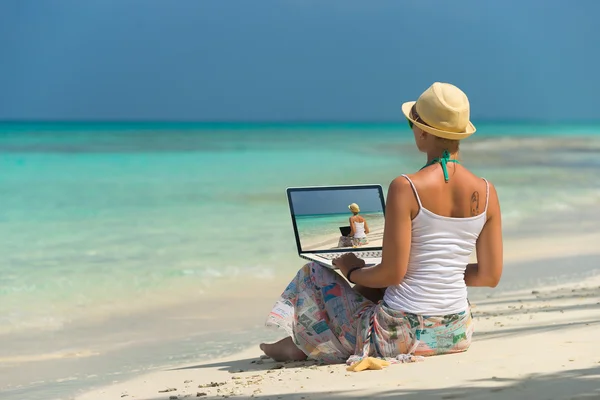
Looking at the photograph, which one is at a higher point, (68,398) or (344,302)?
(344,302)

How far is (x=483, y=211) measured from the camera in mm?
3762

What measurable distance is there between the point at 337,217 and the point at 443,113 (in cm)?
80

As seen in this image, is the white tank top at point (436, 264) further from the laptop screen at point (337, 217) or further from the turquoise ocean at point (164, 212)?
the turquoise ocean at point (164, 212)

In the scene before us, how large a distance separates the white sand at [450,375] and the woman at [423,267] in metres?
0.14

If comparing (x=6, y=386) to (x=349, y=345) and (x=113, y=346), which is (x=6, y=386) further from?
(x=349, y=345)

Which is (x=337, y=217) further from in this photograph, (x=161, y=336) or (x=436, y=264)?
(x=161, y=336)

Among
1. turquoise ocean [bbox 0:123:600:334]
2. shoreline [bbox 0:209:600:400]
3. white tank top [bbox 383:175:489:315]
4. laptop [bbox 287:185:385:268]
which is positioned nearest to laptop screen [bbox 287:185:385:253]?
laptop [bbox 287:185:385:268]

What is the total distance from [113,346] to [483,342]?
2278 millimetres

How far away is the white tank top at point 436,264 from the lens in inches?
146

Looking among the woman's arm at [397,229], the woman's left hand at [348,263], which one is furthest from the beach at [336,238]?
the woman's arm at [397,229]

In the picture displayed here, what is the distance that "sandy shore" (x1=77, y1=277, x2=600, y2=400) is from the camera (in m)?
3.39

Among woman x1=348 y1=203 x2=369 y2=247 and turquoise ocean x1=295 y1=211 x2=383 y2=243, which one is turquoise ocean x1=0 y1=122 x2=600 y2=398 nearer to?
turquoise ocean x1=295 y1=211 x2=383 y2=243

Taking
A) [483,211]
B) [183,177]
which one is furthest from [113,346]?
[183,177]

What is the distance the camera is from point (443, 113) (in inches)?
145
